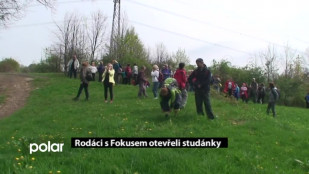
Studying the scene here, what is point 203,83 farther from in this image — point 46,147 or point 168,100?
point 46,147

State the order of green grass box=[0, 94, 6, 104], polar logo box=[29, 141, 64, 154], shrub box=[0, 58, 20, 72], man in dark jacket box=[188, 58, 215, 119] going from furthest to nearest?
shrub box=[0, 58, 20, 72] < green grass box=[0, 94, 6, 104] < man in dark jacket box=[188, 58, 215, 119] < polar logo box=[29, 141, 64, 154]

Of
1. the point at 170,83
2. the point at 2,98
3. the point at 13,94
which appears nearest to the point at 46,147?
the point at 170,83

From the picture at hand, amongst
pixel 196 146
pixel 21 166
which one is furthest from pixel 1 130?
pixel 196 146

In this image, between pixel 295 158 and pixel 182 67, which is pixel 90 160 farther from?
pixel 182 67

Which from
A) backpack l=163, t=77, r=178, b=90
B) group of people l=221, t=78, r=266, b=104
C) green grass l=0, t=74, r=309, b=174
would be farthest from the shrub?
backpack l=163, t=77, r=178, b=90

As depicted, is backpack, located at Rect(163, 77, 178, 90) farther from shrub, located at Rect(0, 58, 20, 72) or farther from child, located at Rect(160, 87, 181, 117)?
shrub, located at Rect(0, 58, 20, 72)

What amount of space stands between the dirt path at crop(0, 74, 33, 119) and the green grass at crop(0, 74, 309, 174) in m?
2.95

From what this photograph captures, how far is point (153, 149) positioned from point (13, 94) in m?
17.9

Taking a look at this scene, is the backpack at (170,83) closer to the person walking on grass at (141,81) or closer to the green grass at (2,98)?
the person walking on grass at (141,81)

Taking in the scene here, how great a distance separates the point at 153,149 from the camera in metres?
6.89

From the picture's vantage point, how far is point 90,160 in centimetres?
616

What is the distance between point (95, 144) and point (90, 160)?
1.16 metres

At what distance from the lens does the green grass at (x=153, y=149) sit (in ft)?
19.5

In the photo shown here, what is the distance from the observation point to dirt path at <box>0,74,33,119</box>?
17.2 metres
